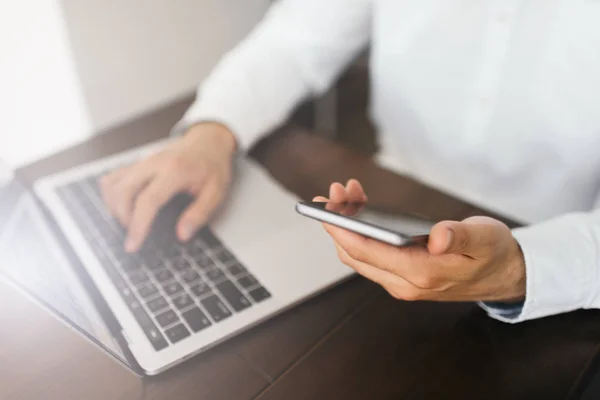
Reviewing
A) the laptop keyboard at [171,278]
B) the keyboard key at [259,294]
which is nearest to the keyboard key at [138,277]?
the laptop keyboard at [171,278]

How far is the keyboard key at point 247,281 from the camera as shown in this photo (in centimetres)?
49

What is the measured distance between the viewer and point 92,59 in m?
0.86

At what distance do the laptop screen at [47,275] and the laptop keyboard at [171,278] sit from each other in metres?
0.03

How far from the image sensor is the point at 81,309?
46 cm

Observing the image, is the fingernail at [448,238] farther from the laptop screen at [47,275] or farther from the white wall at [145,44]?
the white wall at [145,44]

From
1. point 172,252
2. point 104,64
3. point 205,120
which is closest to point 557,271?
point 172,252

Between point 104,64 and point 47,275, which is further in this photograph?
point 104,64

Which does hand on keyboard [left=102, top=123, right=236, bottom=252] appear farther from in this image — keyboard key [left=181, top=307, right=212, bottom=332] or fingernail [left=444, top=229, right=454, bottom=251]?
fingernail [left=444, top=229, right=454, bottom=251]

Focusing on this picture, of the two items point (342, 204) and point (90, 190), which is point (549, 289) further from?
point (90, 190)

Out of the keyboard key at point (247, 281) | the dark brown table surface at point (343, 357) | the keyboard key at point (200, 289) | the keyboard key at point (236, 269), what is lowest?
the dark brown table surface at point (343, 357)

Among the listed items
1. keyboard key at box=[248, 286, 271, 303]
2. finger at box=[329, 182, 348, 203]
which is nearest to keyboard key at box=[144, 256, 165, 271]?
keyboard key at box=[248, 286, 271, 303]

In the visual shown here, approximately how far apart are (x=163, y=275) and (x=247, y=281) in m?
0.09

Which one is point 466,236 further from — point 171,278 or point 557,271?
point 171,278

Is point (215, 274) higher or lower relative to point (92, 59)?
lower
